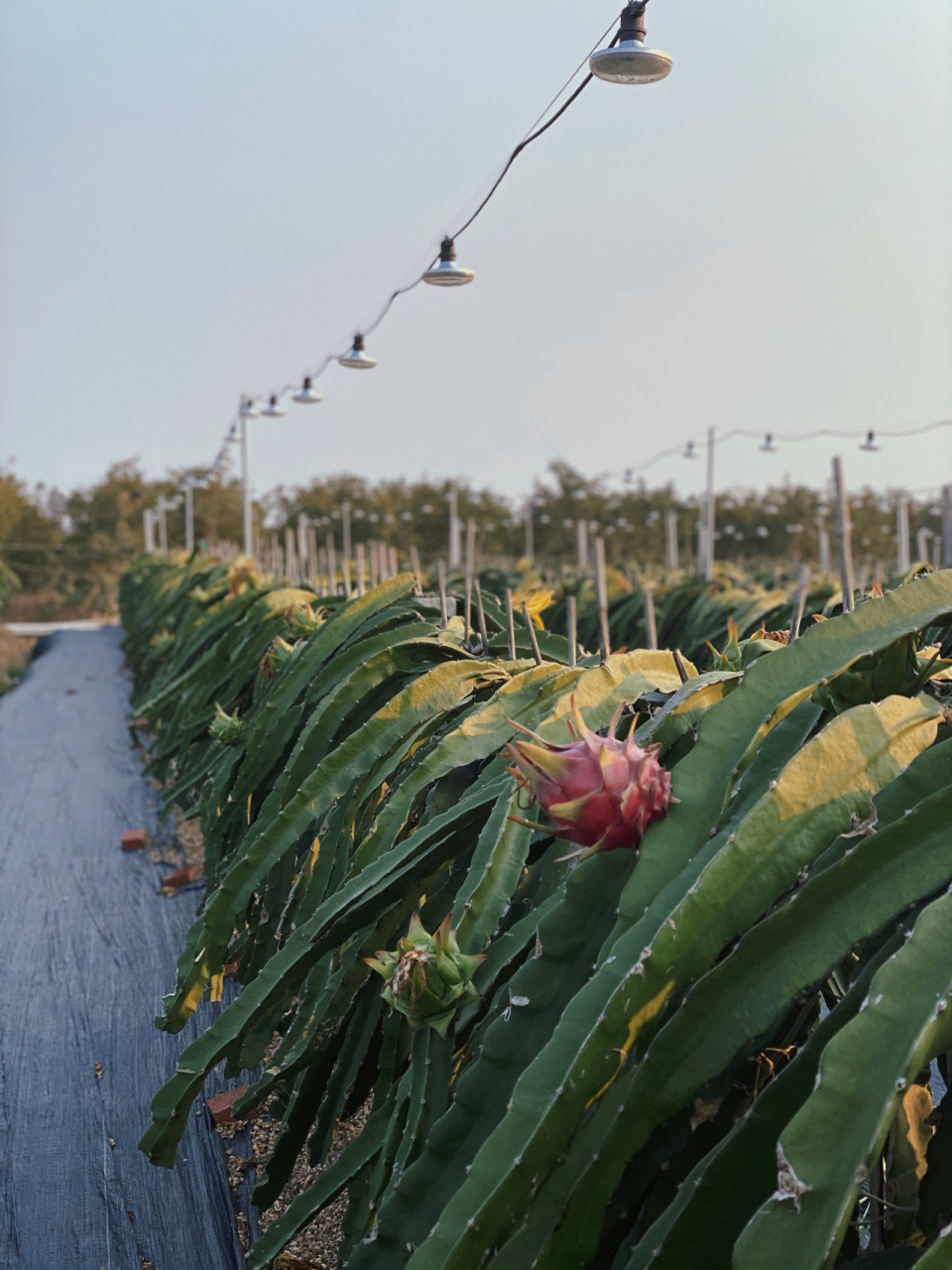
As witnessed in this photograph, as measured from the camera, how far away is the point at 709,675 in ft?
4.19

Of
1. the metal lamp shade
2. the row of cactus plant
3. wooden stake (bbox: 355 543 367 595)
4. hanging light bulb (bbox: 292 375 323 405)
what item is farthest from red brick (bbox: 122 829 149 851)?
hanging light bulb (bbox: 292 375 323 405)

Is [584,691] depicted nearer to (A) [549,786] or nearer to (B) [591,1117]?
(A) [549,786]

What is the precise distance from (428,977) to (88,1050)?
152 centimetres

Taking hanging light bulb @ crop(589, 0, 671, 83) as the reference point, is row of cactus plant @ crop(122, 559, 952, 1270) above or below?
below

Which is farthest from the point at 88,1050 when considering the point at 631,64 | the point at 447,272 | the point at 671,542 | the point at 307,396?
the point at 671,542

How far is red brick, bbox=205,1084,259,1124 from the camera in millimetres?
2021

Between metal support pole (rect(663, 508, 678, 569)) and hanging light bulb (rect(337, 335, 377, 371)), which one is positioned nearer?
hanging light bulb (rect(337, 335, 377, 371))

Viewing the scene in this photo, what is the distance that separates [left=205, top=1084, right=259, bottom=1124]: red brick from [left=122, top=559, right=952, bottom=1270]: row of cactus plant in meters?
0.53

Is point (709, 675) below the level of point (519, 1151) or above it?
above

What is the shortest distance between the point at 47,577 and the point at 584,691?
1092 inches

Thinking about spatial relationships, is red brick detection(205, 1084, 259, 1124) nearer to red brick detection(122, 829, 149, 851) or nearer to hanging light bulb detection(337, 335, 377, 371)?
red brick detection(122, 829, 149, 851)

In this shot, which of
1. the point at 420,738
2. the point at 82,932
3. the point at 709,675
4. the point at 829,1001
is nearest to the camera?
the point at 829,1001

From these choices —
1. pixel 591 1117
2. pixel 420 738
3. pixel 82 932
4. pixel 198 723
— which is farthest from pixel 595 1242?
pixel 198 723

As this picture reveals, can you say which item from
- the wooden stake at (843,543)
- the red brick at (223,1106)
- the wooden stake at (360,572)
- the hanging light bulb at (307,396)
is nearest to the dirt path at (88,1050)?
the red brick at (223,1106)
